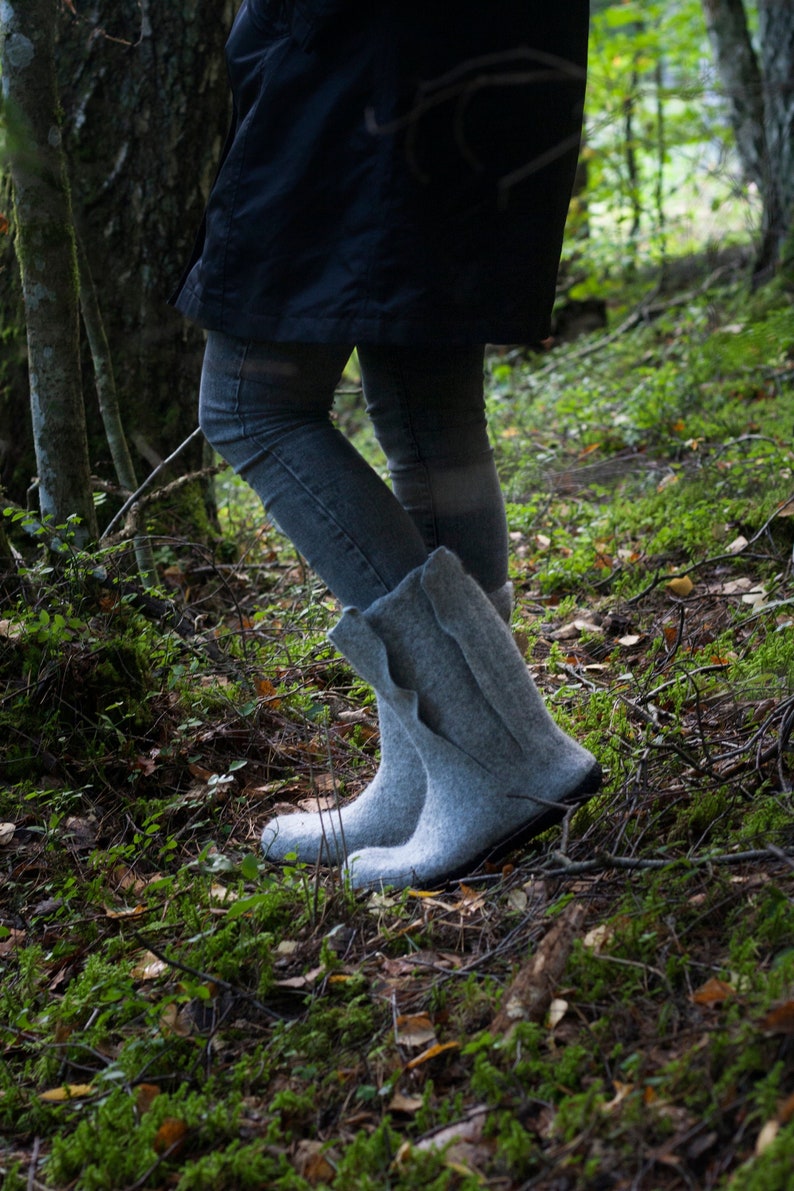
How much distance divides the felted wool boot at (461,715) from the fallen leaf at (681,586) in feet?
4.46

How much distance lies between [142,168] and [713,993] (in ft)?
10.3

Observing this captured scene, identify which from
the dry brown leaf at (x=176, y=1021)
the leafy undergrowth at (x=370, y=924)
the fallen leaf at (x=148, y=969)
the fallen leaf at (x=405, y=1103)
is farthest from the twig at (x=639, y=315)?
the fallen leaf at (x=405, y=1103)

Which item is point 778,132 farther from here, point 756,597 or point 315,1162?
point 315,1162

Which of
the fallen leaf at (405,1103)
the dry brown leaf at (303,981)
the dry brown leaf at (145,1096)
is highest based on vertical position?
the dry brown leaf at (303,981)

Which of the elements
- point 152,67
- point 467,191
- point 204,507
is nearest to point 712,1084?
point 467,191

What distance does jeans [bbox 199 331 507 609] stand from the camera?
1.62m

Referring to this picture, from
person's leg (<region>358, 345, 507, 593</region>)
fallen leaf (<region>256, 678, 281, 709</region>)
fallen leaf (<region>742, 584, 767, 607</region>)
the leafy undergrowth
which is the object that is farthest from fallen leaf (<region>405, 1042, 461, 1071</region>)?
fallen leaf (<region>742, 584, 767, 607</region>)

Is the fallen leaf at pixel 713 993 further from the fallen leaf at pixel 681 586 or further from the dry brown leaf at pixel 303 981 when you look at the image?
the fallen leaf at pixel 681 586

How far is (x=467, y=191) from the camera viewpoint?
57.5 inches

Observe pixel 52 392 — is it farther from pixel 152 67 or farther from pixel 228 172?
pixel 152 67

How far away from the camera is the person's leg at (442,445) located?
67.6 inches

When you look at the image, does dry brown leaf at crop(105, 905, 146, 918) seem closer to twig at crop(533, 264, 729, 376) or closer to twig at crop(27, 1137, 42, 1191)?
twig at crop(27, 1137, 42, 1191)

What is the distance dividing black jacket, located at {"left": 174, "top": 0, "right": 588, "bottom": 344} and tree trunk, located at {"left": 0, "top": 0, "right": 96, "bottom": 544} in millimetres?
1013

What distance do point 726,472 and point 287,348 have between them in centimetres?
247
